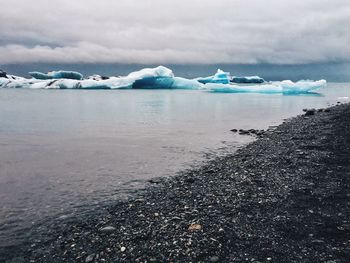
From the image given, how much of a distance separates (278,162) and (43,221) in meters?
6.91

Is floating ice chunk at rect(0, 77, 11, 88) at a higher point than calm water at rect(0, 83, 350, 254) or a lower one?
higher

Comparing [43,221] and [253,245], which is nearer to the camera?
A: [253,245]

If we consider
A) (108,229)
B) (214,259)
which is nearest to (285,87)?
(108,229)

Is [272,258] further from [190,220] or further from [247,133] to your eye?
[247,133]

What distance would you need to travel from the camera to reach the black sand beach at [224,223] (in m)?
4.82

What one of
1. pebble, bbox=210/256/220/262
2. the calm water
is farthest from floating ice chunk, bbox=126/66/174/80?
pebble, bbox=210/256/220/262

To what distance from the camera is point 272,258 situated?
4.58 metres

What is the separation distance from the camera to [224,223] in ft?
19.0

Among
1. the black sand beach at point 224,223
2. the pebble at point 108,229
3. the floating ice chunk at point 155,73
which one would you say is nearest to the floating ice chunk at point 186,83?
the floating ice chunk at point 155,73

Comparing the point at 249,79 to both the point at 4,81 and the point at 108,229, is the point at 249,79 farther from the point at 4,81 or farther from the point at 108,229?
the point at 108,229

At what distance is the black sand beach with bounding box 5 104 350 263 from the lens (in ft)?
15.8

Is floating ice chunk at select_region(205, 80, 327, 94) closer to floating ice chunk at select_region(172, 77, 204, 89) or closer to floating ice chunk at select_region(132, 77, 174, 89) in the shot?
A: floating ice chunk at select_region(172, 77, 204, 89)

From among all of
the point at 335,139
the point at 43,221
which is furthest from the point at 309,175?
the point at 43,221

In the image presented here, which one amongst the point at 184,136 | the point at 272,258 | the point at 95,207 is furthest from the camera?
the point at 184,136
